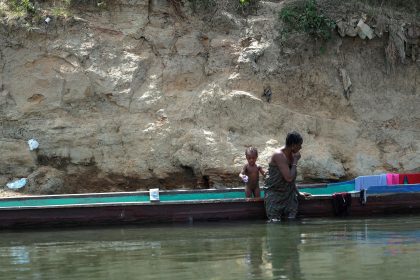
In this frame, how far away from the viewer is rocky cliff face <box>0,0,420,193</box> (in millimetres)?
12695

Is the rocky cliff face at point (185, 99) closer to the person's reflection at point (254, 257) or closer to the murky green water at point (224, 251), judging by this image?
the murky green water at point (224, 251)

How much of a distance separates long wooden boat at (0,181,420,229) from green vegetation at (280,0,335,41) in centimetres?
429

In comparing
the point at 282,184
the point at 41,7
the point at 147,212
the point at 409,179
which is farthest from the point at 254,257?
the point at 41,7

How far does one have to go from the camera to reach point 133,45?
13.8m

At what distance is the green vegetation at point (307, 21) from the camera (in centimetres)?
1385

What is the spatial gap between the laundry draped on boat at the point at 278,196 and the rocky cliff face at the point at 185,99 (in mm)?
2497

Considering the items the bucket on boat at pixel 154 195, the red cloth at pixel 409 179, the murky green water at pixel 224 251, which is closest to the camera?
the murky green water at pixel 224 251

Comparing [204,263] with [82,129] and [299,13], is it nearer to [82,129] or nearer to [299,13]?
[82,129]

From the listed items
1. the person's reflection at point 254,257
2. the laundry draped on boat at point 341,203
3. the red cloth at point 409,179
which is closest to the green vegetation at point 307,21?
the red cloth at point 409,179

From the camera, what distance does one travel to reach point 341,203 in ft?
34.2

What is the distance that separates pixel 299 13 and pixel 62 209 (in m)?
6.88

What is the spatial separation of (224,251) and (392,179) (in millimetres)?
4908

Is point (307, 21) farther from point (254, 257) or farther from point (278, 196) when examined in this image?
point (254, 257)

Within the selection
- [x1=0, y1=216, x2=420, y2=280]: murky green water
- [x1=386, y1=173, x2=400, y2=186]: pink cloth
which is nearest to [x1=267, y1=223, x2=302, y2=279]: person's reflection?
[x1=0, y1=216, x2=420, y2=280]: murky green water
